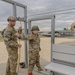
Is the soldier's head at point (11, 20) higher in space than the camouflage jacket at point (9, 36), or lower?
higher

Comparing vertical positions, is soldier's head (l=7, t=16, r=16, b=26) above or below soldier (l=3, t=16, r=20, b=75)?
above

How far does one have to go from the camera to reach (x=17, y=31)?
3402 millimetres

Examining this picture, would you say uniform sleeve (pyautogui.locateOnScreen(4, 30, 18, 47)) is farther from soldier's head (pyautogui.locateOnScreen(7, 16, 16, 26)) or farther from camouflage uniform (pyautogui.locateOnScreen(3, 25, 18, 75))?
soldier's head (pyautogui.locateOnScreen(7, 16, 16, 26))

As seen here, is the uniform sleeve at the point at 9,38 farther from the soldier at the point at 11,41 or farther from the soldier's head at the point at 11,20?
the soldier's head at the point at 11,20

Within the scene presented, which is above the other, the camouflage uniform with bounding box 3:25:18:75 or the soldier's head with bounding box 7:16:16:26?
the soldier's head with bounding box 7:16:16:26

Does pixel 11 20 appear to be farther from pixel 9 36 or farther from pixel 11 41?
pixel 11 41

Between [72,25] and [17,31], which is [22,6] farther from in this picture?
[72,25]

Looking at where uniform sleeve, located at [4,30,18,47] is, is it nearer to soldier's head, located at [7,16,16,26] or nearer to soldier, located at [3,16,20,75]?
soldier, located at [3,16,20,75]

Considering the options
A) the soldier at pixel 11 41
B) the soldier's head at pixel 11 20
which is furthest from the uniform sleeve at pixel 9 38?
the soldier's head at pixel 11 20

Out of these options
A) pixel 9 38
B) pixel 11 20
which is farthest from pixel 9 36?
pixel 11 20

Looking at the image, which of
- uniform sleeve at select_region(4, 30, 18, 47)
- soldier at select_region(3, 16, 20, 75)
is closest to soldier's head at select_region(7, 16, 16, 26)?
soldier at select_region(3, 16, 20, 75)

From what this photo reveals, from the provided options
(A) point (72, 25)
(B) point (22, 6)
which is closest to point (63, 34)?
(A) point (72, 25)

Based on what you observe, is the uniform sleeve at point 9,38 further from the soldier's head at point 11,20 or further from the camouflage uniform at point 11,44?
the soldier's head at point 11,20

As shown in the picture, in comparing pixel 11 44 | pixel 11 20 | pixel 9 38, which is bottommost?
pixel 11 44
